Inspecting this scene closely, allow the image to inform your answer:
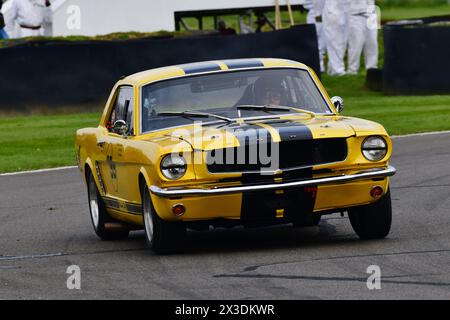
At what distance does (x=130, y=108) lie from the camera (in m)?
10.9

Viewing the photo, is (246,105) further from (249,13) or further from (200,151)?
(249,13)

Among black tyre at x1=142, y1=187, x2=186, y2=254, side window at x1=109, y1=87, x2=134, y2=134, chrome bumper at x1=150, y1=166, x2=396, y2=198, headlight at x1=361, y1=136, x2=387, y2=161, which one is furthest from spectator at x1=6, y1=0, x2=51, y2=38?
chrome bumper at x1=150, y1=166, x2=396, y2=198

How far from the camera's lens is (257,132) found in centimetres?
955

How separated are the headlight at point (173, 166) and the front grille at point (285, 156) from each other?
182mm

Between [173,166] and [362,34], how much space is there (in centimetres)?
1964

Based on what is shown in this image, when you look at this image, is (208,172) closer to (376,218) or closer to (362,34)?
(376,218)

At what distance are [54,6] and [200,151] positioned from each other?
22324mm

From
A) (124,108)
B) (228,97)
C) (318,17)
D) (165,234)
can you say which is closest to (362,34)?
(318,17)

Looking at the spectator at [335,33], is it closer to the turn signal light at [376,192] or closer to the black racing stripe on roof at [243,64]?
the black racing stripe on roof at [243,64]

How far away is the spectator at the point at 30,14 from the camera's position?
101 ft

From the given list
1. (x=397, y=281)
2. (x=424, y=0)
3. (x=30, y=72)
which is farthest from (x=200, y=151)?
(x=424, y=0)

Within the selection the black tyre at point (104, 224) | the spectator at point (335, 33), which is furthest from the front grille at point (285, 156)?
the spectator at point (335, 33)

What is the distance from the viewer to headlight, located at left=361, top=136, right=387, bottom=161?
973 centimetres

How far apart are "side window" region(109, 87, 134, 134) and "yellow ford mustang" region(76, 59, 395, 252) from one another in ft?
0.18
